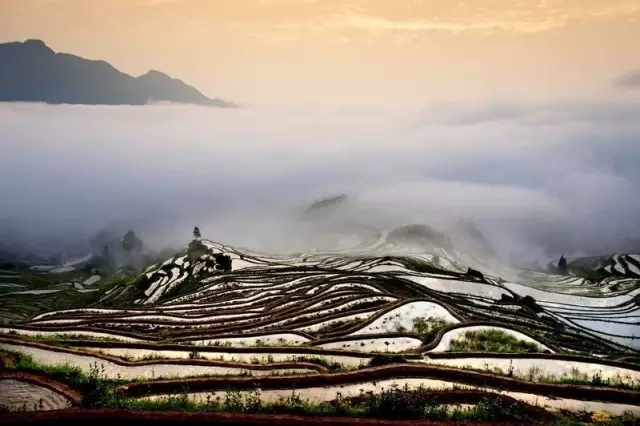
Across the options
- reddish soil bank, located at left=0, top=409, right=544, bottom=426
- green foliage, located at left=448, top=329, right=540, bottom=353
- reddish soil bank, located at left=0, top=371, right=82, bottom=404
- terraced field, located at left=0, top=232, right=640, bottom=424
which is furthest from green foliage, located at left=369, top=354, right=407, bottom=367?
reddish soil bank, located at left=0, top=371, right=82, bottom=404

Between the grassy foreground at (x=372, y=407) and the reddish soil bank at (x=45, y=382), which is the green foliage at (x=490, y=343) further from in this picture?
the reddish soil bank at (x=45, y=382)

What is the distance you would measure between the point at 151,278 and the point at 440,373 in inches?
1915

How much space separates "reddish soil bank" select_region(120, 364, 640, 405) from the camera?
12453 millimetres

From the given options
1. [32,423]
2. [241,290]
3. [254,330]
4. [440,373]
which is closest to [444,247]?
[241,290]

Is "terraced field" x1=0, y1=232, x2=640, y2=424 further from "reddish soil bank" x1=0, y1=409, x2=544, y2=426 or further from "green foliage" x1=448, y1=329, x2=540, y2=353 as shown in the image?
"reddish soil bank" x1=0, y1=409, x2=544, y2=426

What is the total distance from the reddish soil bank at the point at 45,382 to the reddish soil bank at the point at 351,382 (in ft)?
3.47

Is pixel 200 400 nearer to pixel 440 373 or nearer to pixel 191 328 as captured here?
pixel 440 373

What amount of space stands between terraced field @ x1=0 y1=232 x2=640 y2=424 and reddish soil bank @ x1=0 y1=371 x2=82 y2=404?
5 cm

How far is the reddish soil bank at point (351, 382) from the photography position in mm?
12453

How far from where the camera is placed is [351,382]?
13.3 meters

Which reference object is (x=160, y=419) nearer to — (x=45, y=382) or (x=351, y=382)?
(x=45, y=382)

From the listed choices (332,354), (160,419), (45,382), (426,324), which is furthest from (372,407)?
(426,324)

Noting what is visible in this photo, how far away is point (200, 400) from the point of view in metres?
11.7

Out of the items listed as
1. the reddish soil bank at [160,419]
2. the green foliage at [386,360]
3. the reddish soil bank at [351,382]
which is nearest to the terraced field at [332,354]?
the reddish soil bank at [351,382]
